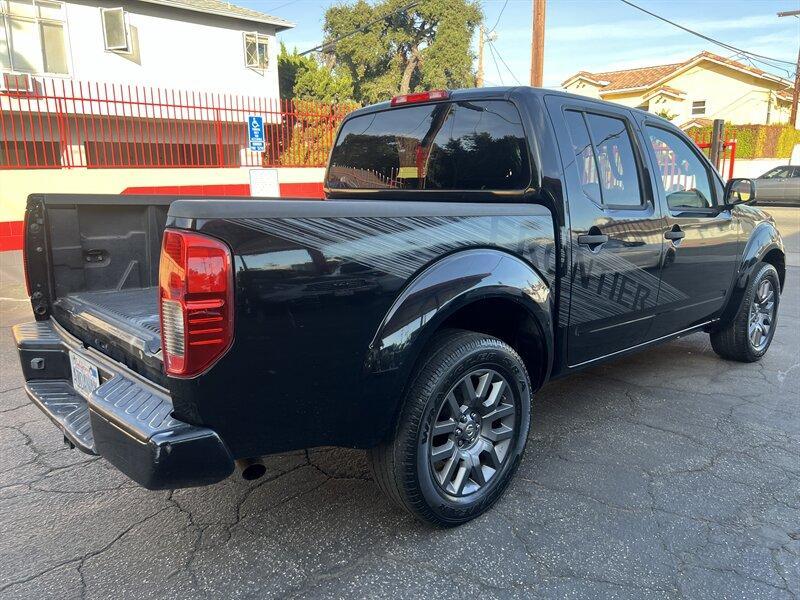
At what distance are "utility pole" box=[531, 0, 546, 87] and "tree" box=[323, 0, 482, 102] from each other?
2370 centimetres

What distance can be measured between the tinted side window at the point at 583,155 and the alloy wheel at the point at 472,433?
3.75 ft

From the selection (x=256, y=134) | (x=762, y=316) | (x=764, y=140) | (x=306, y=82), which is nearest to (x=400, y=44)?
(x=306, y=82)

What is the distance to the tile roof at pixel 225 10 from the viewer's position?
18.4 meters

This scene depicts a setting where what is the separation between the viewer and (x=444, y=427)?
2520mm

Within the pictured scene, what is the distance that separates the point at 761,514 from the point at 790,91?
136ft

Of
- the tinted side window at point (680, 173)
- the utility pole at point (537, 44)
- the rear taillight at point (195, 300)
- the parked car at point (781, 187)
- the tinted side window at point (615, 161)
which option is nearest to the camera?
the rear taillight at point (195, 300)

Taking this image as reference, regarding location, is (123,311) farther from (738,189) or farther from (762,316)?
(762,316)

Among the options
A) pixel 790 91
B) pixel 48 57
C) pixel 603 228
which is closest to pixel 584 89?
pixel 790 91

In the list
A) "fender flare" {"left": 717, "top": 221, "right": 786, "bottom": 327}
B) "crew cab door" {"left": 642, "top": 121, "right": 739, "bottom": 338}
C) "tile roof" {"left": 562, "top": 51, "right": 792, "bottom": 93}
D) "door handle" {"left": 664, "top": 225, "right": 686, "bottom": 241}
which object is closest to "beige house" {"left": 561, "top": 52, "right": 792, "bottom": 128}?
"tile roof" {"left": 562, "top": 51, "right": 792, "bottom": 93}

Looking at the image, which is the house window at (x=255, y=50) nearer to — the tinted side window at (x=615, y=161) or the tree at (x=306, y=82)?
the tree at (x=306, y=82)

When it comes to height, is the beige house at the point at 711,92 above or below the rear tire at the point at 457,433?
above

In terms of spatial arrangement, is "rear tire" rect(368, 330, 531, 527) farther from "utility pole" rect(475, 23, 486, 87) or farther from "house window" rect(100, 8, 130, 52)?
"utility pole" rect(475, 23, 486, 87)

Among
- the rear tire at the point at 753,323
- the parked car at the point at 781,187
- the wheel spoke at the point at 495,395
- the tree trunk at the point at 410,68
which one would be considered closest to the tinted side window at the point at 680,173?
the rear tire at the point at 753,323

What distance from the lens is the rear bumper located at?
6.19 ft
